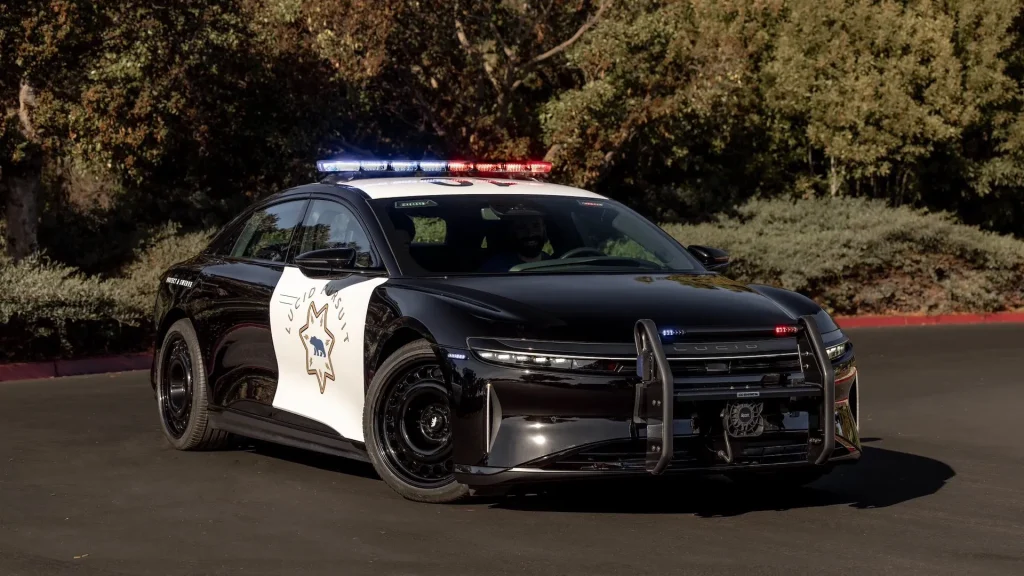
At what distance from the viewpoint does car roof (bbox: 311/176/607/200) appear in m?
9.59

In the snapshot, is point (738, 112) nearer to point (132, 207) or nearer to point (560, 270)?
point (132, 207)

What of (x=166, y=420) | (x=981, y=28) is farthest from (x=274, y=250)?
(x=981, y=28)

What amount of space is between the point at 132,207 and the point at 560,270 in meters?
18.1

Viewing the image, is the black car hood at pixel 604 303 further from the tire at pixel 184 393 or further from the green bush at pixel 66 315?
the green bush at pixel 66 315

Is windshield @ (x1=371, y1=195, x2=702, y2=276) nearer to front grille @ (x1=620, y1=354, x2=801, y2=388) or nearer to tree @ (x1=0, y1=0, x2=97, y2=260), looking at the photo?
front grille @ (x1=620, y1=354, x2=801, y2=388)

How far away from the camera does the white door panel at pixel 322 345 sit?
→ 29.1ft

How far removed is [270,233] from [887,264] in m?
16.3

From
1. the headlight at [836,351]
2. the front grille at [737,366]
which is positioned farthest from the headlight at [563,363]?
the headlight at [836,351]

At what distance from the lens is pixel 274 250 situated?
33.5ft

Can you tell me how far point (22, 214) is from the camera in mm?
22703

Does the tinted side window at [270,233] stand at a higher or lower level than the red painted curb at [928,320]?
higher

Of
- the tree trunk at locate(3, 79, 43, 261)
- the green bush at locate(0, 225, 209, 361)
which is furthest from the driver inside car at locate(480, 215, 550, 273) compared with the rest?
the tree trunk at locate(3, 79, 43, 261)

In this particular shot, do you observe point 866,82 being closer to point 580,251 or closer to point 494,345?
point 580,251

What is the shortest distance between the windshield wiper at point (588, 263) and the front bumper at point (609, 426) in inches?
47.1
